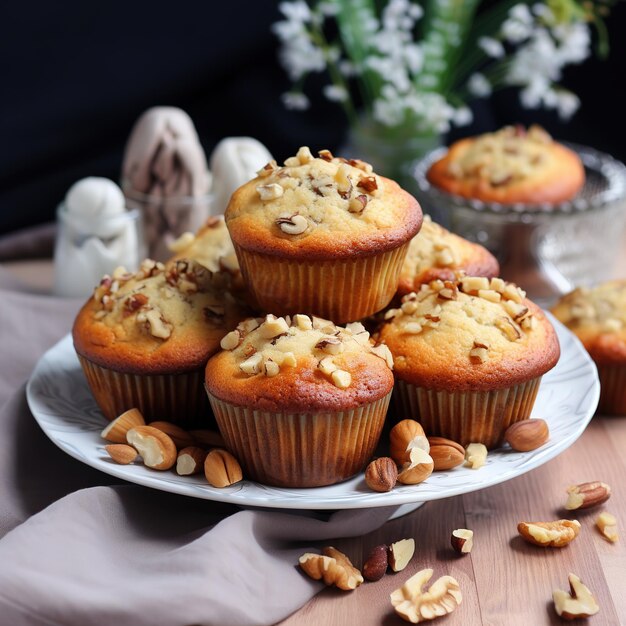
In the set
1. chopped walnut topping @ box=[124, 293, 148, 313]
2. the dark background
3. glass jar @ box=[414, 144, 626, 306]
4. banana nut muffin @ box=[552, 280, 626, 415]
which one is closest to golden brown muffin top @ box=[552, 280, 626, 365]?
banana nut muffin @ box=[552, 280, 626, 415]

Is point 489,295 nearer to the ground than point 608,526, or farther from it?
farther from it

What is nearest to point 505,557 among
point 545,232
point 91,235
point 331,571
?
point 331,571

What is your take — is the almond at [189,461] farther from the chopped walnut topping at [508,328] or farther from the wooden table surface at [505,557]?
the chopped walnut topping at [508,328]

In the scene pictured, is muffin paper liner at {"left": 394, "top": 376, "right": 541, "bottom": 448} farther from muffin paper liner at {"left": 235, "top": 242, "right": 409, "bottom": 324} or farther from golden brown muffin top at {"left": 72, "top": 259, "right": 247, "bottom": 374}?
golden brown muffin top at {"left": 72, "top": 259, "right": 247, "bottom": 374}

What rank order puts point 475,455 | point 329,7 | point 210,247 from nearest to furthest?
point 475,455 < point 210,247 < point 329,7

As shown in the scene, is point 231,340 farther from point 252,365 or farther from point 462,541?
point 462,541

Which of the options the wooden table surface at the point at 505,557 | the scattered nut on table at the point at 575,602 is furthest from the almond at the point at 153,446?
the scattered nut on table at the point at 575,602
